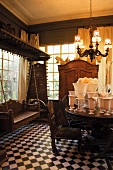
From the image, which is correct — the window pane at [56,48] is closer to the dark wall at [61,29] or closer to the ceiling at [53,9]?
the dark wall at [61,29]

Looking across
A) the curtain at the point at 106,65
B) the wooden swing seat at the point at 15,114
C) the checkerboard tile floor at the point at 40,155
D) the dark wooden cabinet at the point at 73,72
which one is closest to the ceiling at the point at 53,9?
the curtain at the point at 106,65

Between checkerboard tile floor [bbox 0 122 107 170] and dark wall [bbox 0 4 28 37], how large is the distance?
10.4ft

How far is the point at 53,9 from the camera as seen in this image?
192 inches

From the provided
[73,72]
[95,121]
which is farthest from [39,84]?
[95,121]

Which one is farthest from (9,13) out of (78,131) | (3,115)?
(78,131)

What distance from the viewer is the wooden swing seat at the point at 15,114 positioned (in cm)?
330

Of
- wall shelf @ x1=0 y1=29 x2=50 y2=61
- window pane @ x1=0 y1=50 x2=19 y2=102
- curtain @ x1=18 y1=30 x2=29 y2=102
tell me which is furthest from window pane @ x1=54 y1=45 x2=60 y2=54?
window pane @ x1=0 y1=50 x2=19 y2=102

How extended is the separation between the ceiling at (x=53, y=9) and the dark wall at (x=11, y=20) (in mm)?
101

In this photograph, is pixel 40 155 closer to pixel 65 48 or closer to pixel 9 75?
pixel 9 75

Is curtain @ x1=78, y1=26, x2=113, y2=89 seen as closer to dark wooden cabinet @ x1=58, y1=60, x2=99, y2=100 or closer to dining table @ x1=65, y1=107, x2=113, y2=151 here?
dark wooden cabinet @ x1=58, y1=60, x2=99, y2=100

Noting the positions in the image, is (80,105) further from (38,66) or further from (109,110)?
(38,66)

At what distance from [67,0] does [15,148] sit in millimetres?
3868

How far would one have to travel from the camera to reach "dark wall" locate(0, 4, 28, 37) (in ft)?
14.6

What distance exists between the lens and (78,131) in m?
3.14
